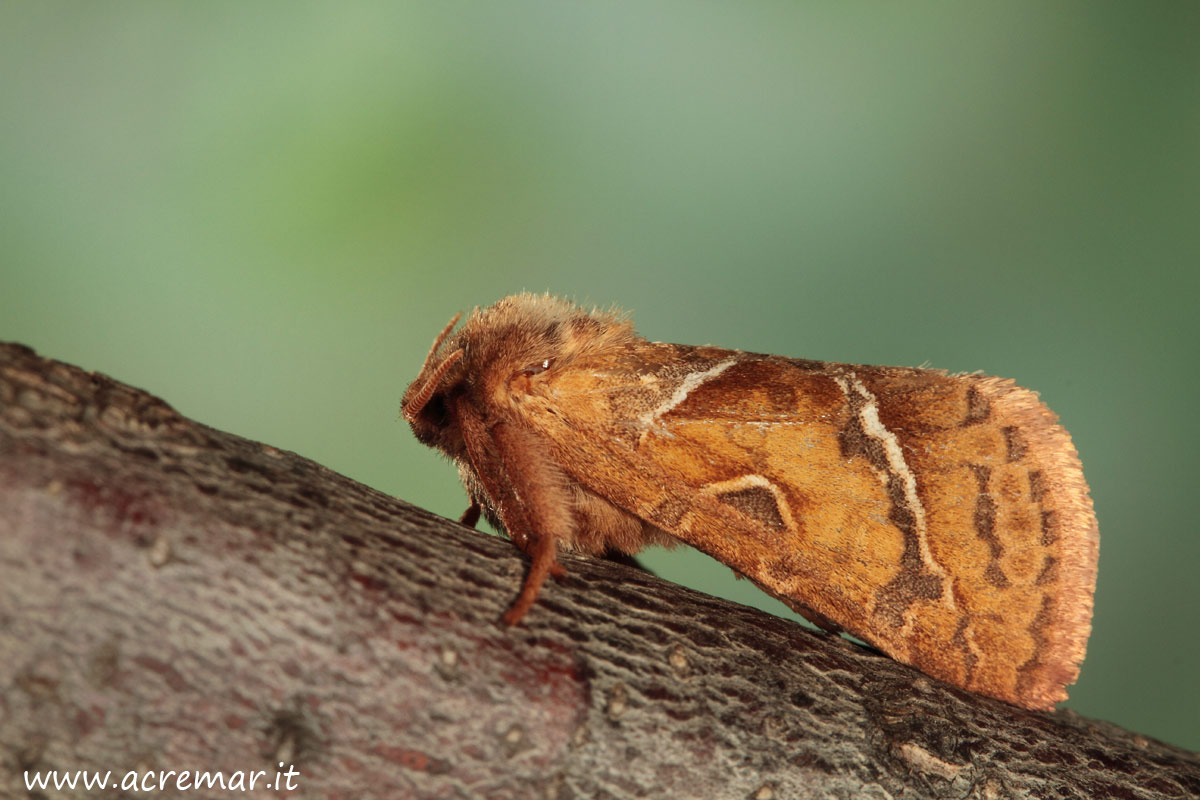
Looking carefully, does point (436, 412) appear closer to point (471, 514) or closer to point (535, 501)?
point (471, 514)

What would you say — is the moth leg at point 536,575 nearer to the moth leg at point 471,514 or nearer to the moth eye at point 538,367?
the moth eye at point 538,367

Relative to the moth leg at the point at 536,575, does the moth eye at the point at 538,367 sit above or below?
above

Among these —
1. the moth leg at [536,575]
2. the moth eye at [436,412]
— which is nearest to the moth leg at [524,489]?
the moth leg at [536,575]

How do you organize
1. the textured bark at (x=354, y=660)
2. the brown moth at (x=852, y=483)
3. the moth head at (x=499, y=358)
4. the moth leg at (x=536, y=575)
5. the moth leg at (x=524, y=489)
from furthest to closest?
the moth head at (x=499, y=358)
the brown moth at (x=852, y=483)
the moth leg at (x=524, y=489)
the moth leg at (x=536, y=575)
the textured bark at (x=354, y=660)

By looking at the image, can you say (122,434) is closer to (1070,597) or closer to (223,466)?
(223,466)

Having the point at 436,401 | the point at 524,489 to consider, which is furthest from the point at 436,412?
the point at 524,489

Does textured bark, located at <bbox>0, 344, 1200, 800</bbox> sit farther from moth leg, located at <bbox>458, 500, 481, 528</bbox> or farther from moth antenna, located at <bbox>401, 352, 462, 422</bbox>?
moth leg, located at <bbox>458, 500, 481, 528</bbox>

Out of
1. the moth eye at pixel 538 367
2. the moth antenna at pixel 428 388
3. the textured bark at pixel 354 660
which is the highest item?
the moth eye at pixel 538 367

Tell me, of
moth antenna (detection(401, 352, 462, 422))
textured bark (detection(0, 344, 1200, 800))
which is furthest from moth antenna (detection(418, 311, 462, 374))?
textured bark (detection(0, 344, 1200, 800))
